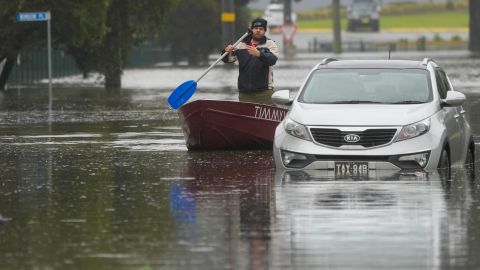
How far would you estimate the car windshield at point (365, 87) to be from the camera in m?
19.1

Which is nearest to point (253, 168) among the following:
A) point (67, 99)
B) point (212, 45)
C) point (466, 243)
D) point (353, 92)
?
point (353, 92)

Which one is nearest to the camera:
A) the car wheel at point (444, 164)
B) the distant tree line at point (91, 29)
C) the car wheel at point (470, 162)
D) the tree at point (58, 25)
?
the car wheel at point (444, 164)

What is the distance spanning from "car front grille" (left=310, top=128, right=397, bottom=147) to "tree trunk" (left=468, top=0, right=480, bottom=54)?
9017cm

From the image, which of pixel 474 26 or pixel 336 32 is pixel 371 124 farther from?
pixel 336 32

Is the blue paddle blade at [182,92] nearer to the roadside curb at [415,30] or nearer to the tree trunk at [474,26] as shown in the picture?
the tree trunk at [474,26]

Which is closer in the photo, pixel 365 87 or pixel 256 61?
pixel 365 87

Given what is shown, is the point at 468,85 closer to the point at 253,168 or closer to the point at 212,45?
the point at 253,168

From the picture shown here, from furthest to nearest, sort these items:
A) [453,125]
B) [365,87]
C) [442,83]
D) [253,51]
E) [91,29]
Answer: [91,29]
[253,51]
[442,83]
[365,87]
[453,125]

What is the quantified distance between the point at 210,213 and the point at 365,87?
18.3ft

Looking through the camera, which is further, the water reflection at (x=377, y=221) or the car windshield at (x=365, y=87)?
the car windshield at (x=365, y=87)

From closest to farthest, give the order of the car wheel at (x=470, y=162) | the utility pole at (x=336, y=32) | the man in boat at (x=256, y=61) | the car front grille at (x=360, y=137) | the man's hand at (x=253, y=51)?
1. the car front grille at (x=360, y=137)
2. the car wheel at (x=470, y=162)
3. the man's hand at (x=253, y=51)
4. the man in boat at (x=256, y=61)
5. the utility pole at (x=336, y=32)

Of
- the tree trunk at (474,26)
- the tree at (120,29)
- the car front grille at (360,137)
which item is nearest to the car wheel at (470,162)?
the car front grille at (360,137)

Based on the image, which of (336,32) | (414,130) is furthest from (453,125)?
(336,32)

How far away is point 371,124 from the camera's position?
17875 mm
